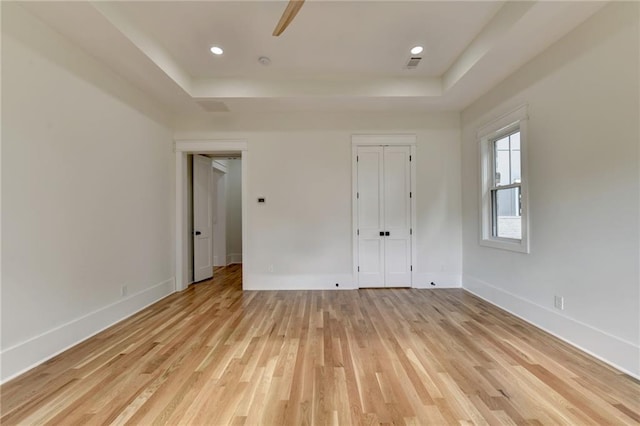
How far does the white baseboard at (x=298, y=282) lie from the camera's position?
173 inches

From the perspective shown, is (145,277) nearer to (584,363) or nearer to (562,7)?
(584,363)

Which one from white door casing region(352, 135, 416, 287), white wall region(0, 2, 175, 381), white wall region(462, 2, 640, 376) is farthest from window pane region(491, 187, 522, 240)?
white wall region(0, 2, 175, 381)

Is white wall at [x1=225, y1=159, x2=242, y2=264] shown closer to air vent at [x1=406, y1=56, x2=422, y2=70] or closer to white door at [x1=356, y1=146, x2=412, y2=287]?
white door at [x1=356, y1=146, x2=412, y2=287]

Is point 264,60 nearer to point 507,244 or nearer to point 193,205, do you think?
point 193,205

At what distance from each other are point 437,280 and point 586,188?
8.19ft

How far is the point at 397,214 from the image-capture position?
4.45m

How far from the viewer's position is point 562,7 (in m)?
2.17

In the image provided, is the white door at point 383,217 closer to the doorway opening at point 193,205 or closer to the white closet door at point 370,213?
the white closet door at point 370,213

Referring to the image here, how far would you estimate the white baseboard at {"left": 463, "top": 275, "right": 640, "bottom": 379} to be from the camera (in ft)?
6.63

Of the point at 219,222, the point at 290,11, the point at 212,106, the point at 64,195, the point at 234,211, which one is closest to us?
the point at 290,11

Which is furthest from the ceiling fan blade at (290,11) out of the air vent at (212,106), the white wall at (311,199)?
the white wall at (311,199)

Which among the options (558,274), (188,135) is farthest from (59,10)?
(558,274)

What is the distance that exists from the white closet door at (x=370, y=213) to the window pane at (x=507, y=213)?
1618 millimetres

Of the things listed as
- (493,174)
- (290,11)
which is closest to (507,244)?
(493,174)
